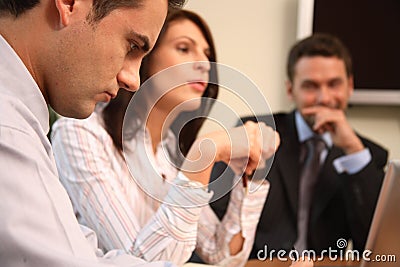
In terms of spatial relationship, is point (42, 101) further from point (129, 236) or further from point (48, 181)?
point (129, 236)

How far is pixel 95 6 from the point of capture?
2.51 ft

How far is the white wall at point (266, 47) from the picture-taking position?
8.55 ft

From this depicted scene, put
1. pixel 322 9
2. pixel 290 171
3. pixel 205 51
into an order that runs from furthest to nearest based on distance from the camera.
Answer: pixel 322 9
pixel 290 171
pixel 205 51

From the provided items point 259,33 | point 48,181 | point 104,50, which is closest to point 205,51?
point 104,50

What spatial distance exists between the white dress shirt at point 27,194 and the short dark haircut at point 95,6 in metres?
0.04

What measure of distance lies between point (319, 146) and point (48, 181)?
1.52 metres

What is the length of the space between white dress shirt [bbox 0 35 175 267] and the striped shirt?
0.47 meters

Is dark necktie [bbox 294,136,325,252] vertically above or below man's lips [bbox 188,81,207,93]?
below

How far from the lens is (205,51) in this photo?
1537 millimetres

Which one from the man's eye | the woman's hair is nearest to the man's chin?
the man's eye

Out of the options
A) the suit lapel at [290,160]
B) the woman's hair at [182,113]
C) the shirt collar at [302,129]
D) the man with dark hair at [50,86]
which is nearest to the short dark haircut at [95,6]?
the man with dark hair at [50,86]

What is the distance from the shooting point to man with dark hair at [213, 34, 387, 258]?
188cm

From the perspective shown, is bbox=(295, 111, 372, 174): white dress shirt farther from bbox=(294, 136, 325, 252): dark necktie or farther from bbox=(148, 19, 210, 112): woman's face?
bbox=(148, 19, 210, 112): woman's face

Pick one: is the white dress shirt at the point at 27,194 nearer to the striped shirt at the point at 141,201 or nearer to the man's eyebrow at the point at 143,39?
the man's eyebrow at the point at 143,39
